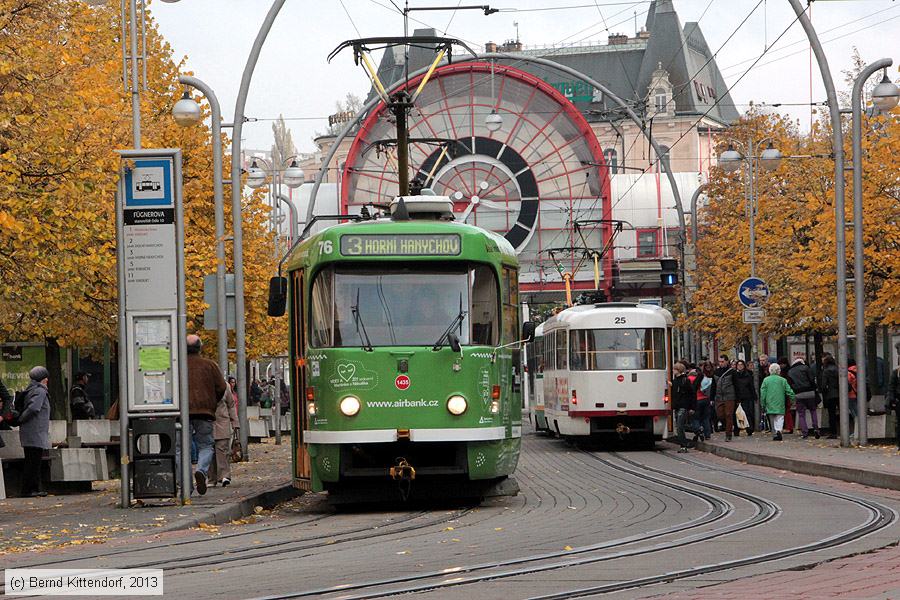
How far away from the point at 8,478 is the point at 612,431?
46.9ft

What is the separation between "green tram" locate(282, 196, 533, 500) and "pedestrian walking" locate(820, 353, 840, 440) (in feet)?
48.2

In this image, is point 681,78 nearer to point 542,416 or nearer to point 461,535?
point 542,416

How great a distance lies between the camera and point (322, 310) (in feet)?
57.7

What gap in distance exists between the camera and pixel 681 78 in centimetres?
11875

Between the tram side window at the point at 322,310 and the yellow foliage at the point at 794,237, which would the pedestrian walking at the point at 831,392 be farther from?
the tram side window at the point at 322,310

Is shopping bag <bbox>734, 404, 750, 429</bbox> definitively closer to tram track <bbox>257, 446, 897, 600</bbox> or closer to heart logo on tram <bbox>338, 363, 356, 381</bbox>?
tram track <bbox>257, 446, 897, 600</bbox>

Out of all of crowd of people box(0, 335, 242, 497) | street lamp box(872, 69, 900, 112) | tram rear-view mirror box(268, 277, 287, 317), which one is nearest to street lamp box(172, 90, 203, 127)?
crowd of people box(0, 335, 242, 497)

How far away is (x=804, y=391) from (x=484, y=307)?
53.7ft

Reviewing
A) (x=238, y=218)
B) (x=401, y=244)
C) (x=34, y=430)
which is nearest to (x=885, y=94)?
(x=238, y=218)

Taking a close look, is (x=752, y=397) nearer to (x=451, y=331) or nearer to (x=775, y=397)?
(x=775, y=397)

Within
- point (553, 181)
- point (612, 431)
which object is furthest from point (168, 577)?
point (553, 181)

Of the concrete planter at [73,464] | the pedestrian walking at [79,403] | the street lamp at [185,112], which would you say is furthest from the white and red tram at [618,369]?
the concrete planter at [73,464]

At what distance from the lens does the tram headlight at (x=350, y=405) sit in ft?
55.9

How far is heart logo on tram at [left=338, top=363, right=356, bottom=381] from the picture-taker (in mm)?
17125
